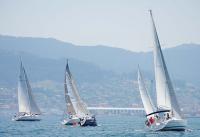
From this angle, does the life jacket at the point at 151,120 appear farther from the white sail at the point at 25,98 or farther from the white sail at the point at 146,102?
the white sail at the point at 25,98

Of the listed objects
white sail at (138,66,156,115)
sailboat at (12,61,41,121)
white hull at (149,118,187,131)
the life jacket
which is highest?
sailboat at (12,61,41,121)

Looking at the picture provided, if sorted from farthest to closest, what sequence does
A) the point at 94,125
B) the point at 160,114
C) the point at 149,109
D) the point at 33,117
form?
the point at 33,117, the point at 94,125, the point at 149,109, the point at 160,114

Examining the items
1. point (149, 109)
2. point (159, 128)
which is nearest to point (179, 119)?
point (159, 128)

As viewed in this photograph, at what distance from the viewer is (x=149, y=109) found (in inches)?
4028

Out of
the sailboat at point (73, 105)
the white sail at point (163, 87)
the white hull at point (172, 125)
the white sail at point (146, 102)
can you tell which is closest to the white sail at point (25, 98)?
the sailboat at point (73, 105)

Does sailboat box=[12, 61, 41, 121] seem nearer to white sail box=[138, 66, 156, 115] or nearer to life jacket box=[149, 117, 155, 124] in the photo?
white sail box=[138, 66, 156, 115]

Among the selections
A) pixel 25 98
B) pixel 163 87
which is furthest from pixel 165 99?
pixel 25 98

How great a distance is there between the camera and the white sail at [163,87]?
3388 inches

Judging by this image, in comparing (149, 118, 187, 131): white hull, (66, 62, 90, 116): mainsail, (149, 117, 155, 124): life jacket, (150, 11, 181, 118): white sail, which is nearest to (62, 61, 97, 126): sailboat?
(66, 62, 90, 116): mainsail

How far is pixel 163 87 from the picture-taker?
86.3 meters

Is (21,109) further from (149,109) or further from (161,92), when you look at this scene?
(161,92)

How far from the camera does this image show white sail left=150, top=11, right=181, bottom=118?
282 ft

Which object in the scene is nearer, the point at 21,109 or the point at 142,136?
the point at 142,136

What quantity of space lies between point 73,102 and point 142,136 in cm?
3717
